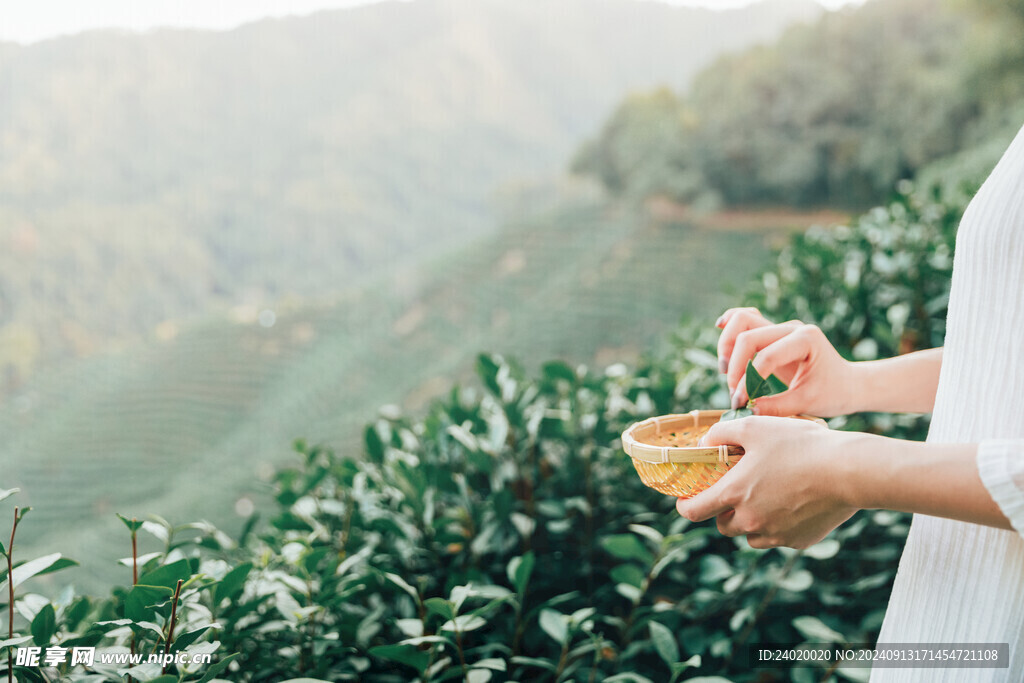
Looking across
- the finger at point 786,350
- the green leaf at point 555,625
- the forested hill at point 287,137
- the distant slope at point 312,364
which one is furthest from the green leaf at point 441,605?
the forested hill at point 287,137

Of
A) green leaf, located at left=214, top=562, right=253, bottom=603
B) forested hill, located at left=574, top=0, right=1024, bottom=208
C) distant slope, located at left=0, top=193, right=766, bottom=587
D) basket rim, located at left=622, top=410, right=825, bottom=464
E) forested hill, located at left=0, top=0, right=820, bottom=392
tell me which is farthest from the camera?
forested hill, located at left=0, top=0, right=820, bottom=392

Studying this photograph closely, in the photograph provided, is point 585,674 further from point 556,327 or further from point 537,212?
point 537,212

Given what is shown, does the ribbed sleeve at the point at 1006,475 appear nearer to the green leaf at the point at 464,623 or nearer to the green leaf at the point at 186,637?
the green leaf at the point at 464,623

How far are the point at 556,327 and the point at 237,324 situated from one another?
2.04 m

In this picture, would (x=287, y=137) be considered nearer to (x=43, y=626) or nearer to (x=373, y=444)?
(x=373, y=444)

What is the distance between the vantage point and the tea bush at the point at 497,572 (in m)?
0.59

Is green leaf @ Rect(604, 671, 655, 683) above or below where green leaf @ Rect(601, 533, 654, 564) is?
below

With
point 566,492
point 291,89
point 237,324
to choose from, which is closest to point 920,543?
point 566,492

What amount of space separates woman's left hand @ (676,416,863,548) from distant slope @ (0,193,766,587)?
2218 millimetres

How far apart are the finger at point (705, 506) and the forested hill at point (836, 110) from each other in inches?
157

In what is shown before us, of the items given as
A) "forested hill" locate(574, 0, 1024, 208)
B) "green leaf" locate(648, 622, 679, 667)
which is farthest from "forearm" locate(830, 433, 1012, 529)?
"forested hill" locate(574, 0, 1024, 208)

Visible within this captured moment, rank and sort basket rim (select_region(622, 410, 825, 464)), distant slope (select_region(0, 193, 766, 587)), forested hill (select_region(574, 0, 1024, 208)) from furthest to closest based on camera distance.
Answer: forested hill (select_region(574, 0, 1024, 208))
distant slope (select_region(0, 193, 766, 587))
basket rim (select_region(622, 410, 825, 464))

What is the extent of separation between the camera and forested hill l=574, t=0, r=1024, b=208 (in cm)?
382

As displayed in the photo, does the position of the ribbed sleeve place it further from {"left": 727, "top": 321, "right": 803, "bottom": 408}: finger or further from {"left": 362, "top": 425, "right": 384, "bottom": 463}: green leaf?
{"left": 362, "top": 425, "right": 384, "bottom": 463}: green leaf
